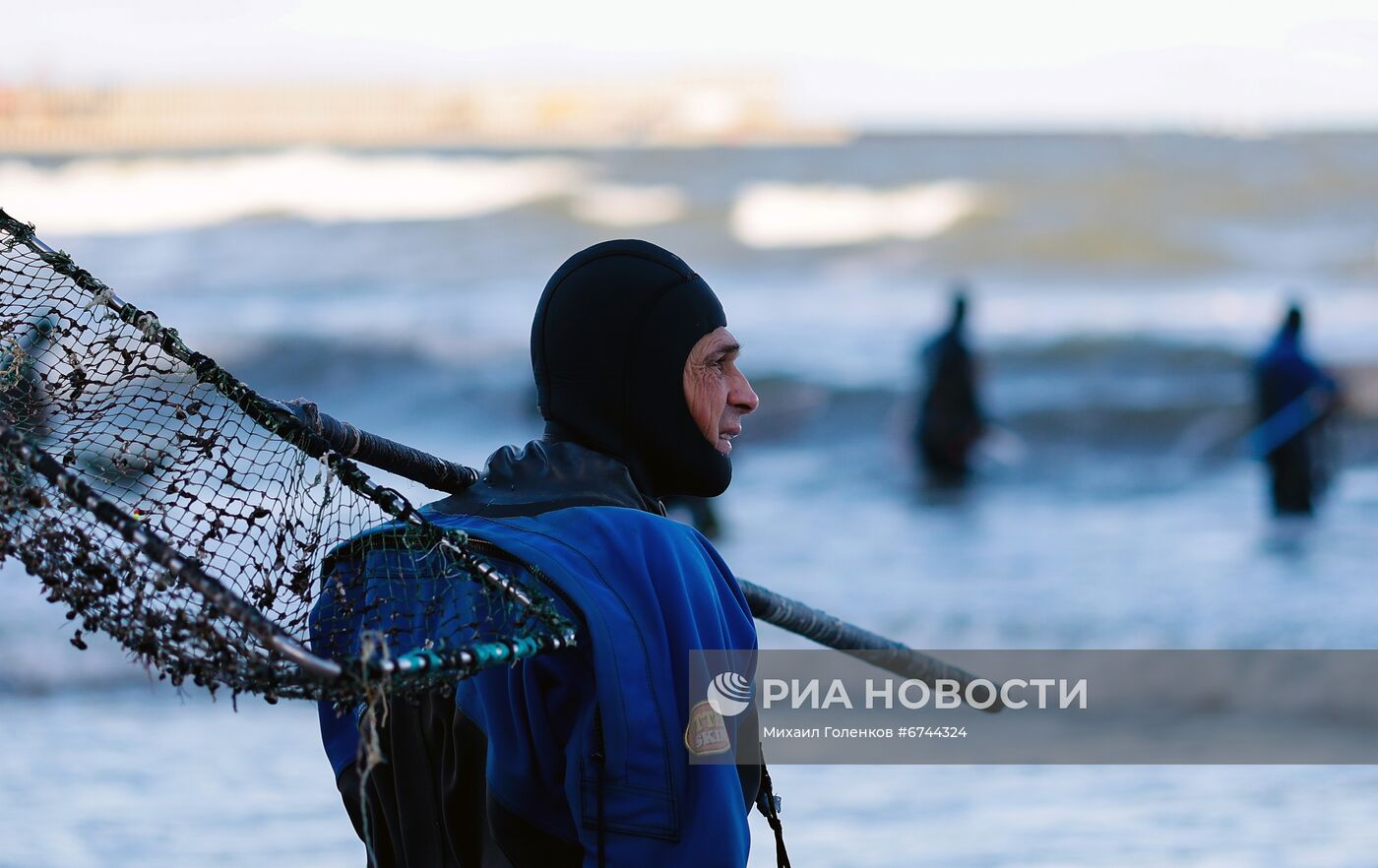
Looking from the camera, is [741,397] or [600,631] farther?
[741,397]

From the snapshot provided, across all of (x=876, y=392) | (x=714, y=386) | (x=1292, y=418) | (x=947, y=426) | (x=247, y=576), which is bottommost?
(x=247, y=576)

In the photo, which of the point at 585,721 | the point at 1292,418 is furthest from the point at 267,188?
the point at 585,721

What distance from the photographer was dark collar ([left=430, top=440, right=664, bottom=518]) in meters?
1.95

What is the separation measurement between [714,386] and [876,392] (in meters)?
20.2

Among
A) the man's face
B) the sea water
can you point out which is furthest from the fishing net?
the sea water

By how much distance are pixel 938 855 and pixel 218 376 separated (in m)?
3.55

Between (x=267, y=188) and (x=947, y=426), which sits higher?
(x=267, y=188)

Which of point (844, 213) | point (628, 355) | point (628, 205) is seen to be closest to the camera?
point (628, 355)

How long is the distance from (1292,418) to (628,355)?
509 inches

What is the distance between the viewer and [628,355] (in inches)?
76.8

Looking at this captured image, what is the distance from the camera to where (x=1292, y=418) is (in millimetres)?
13914

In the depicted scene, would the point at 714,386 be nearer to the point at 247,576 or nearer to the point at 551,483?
the point at 551,483

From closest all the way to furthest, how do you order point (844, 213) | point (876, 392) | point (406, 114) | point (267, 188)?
point (876, 392) < point (844, 213) < point (267, 188) < point (406, 114)

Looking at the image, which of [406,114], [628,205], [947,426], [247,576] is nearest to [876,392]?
[947,426]
